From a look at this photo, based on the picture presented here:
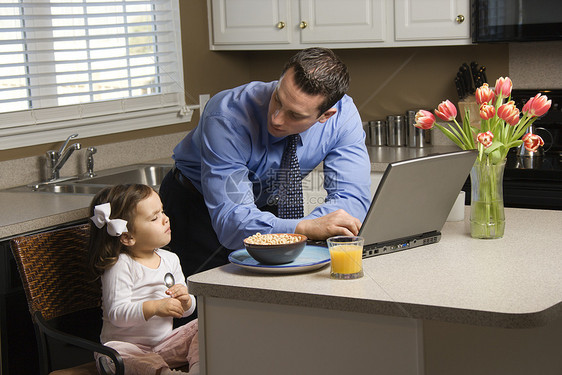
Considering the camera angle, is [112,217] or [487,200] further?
[112,217]

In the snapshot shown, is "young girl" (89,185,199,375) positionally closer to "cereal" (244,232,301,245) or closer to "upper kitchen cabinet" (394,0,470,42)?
"cereal" (244,232,301,245)

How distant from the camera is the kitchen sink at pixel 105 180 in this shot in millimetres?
3137

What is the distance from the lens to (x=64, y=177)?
3.32 metres

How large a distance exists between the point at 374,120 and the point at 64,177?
1.70 metres

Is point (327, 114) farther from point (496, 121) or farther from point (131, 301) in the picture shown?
point (131, 301)

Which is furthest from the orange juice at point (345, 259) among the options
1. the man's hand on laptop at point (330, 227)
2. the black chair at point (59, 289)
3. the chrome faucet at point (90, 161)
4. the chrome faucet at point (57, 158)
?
the chrome faucet at point (90, 161)

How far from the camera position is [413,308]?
147 centimetres

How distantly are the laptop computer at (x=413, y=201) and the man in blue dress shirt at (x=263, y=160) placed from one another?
0.38 feet

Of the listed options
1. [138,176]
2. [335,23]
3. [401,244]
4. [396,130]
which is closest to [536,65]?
[396,130]

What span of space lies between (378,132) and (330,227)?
2.23 m

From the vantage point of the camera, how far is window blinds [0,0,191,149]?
3.17 m

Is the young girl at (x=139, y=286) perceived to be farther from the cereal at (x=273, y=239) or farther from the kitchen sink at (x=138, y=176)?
the kitchen sink at (x=138, y=176)

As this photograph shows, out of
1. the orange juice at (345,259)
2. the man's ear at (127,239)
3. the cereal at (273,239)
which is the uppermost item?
the cereal at (273,239)

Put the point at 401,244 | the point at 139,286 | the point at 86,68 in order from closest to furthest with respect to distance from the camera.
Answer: the point at 401,244, the point at 139,286, the point at 86,68
